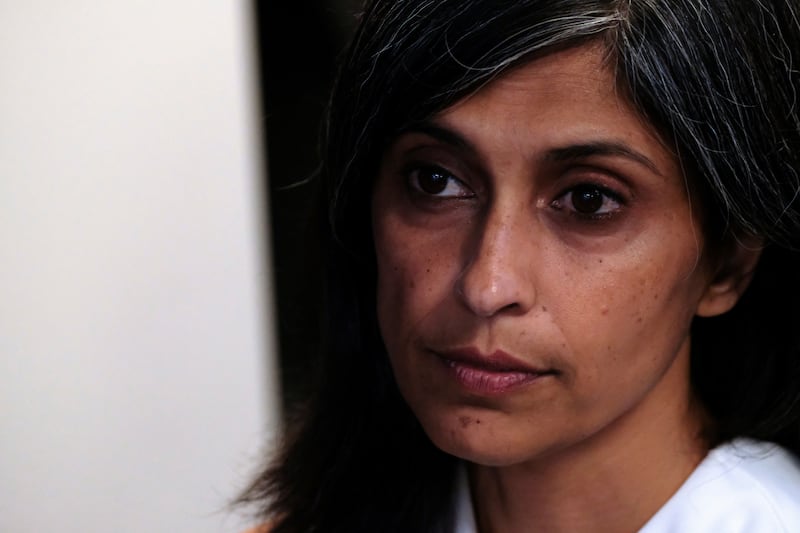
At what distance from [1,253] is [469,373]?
167 centimetres

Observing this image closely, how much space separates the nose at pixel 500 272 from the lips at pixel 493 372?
58 mm

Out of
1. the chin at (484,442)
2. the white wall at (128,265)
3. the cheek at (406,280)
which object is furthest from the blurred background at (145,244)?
the chin at (484,442)

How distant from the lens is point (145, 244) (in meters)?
2.74

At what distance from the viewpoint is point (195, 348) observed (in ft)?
9.16

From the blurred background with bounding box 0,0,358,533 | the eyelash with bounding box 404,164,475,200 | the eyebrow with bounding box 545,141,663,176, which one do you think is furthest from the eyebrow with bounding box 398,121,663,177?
the blurred background with bounding box 0,0,358,533

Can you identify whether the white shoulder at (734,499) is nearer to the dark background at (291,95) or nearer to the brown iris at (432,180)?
the brown iris at (432,180)

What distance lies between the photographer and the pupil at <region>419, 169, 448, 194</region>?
1407 millimetres

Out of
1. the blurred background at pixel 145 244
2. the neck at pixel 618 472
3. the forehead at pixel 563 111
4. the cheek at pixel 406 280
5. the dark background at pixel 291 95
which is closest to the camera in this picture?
the forehead at pixel 563 111

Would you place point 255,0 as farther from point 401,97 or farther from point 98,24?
point 401,97

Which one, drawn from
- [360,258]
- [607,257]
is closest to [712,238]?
[607,257]

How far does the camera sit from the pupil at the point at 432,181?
1.41 meters

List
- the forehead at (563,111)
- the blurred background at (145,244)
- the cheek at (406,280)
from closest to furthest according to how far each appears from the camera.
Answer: the forehead at (563,111), the cheek at (406,280), the blurred background at (145,244)

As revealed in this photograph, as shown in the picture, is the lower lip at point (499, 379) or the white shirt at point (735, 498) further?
the white shirt at point (735, 498)

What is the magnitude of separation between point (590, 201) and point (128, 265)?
65.1 inches
